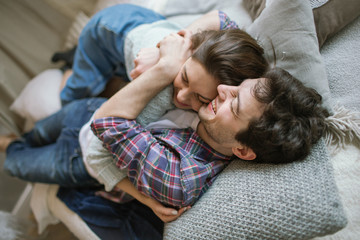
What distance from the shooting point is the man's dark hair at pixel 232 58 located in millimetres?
753

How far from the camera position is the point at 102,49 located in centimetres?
A: 119

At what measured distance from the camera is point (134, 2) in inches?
52.7

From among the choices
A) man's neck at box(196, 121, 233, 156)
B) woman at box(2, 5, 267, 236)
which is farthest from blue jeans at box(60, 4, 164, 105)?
man's neck at box(196, 121, 233, 156)

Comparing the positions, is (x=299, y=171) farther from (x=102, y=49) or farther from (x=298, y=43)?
(x=102, y=49)

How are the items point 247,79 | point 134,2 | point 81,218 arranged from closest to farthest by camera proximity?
point 247,79 < point 81,218 < point 134,2

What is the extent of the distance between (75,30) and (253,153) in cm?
132

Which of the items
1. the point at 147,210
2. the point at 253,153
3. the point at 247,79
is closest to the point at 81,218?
the point at 147,210

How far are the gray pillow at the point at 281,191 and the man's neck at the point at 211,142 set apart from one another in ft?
0.19

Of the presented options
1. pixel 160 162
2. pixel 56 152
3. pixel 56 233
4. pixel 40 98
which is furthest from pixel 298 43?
pixel 56 233

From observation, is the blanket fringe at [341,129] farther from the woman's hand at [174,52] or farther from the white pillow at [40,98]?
the white pillow at [40,98]

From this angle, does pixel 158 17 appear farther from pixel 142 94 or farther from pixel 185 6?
pixel 142 94

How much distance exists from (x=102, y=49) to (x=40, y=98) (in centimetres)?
45

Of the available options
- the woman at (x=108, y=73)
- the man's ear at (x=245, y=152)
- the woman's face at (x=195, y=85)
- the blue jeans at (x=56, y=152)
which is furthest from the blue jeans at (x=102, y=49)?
the man's ear at (x=245, y=152)

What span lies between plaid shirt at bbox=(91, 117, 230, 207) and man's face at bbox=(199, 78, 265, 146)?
115mm
